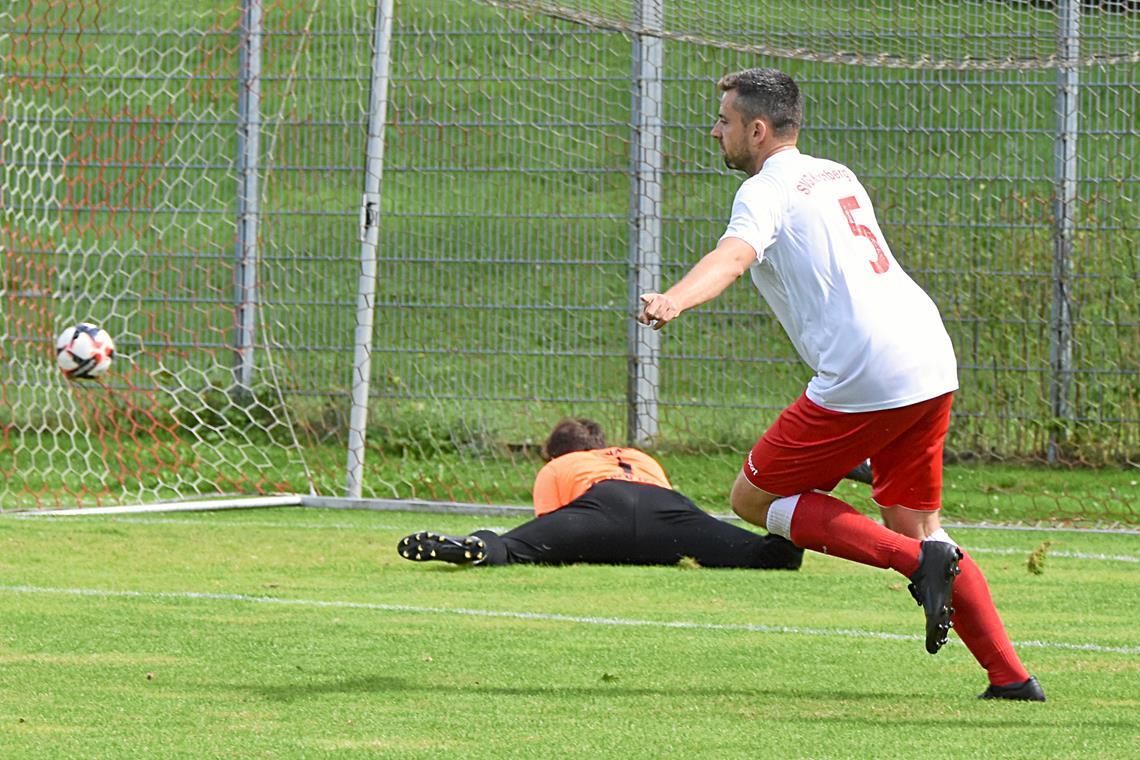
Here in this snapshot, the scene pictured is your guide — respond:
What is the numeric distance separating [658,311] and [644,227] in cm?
676

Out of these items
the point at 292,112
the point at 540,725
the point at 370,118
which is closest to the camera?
the point at 540,725

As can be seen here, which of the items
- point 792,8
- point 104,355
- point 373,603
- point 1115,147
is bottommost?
point 373,603

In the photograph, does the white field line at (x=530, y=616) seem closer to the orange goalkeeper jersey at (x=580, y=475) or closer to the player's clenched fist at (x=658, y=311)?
the orange goalkeeper jersey at (x=580, y=475)

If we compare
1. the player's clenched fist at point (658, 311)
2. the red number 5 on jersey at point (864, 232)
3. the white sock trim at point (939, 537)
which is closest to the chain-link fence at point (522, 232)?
the red number 5 on jersey at point (864, 232)

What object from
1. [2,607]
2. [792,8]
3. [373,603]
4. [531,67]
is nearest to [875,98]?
[792,8]

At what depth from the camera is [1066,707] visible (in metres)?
5.18

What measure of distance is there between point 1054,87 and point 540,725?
7.62m

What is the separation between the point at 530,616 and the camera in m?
6.83

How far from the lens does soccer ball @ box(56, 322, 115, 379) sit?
9.48 metres

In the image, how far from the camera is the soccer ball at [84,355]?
9484 millimetres

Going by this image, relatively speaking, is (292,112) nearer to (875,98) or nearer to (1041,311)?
(875,98)

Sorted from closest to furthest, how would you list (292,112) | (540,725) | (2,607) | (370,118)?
(540,725) → (2,607) → (370,118) → (292,112)

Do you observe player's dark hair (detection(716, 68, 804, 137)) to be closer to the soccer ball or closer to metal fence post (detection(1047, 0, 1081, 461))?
the soccer ball

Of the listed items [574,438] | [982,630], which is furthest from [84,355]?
[982,630]
